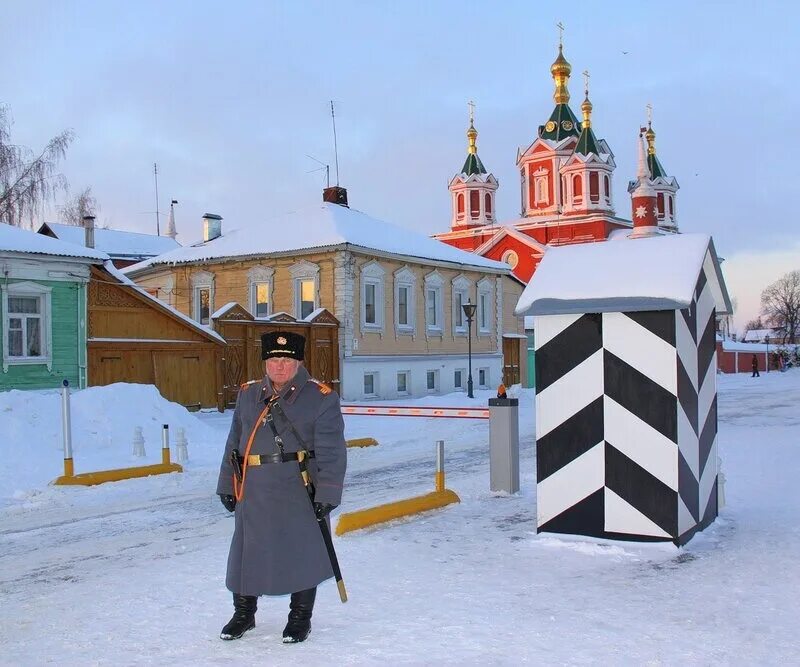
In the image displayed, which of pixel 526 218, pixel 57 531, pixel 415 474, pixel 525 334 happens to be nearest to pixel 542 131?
pixel 526 218

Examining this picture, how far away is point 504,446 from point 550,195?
2144 inches

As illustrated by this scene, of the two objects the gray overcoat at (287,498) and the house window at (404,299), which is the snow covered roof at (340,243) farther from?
the gray overcoat at (287,498)

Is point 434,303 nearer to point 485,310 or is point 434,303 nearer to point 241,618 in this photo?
point 485,310

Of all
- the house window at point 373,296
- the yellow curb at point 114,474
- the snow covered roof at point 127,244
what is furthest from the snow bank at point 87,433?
the snow covered roof at point 127,244

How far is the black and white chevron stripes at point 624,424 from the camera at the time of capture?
6.70 meters

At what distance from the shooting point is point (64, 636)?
5.01m

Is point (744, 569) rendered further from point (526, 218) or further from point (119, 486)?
point (526, 218)

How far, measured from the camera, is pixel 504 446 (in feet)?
31.3

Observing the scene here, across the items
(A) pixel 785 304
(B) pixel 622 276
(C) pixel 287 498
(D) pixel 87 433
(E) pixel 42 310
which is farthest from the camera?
(A) pixel 785 304

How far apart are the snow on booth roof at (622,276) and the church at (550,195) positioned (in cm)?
4516

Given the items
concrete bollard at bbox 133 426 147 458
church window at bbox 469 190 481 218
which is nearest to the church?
church window at bbox 469 190 481 218

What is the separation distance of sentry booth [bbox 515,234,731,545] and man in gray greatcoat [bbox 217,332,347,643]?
8.96 ft

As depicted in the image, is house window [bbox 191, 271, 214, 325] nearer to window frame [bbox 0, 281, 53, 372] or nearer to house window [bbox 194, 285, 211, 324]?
house window [bbox 194, 285, 211, 324]

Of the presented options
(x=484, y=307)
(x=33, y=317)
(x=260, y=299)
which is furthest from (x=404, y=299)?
(x=33, y=317)
